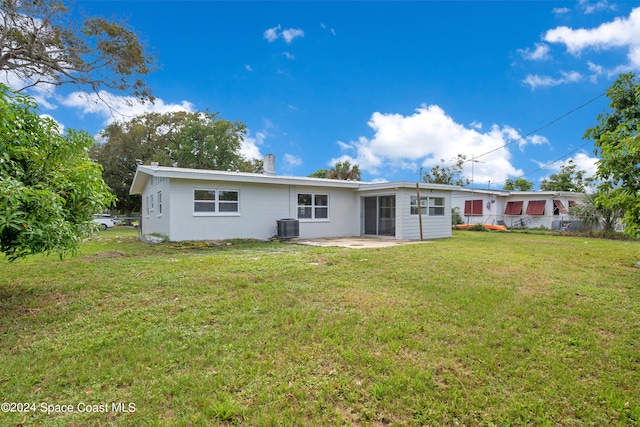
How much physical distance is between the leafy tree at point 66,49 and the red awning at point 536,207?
24570 millimetres

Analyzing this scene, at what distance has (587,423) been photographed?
237 centimetres

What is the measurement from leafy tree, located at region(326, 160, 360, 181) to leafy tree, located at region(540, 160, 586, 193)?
Result: 20043mm

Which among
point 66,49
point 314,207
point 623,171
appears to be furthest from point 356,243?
point 66,49

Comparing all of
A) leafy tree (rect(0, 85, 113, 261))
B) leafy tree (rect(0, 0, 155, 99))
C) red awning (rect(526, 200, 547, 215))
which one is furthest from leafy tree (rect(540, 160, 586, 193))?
leafy tree (rect(0, 85, 113, 261))

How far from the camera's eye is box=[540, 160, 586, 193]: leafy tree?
103 feet

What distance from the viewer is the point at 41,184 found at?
4.04 meters

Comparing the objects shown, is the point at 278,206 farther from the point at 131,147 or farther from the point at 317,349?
the point at 131,147

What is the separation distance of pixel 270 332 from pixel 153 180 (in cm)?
1322

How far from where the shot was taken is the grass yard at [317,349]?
243 cm

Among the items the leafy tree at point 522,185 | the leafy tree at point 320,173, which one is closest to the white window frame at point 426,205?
the leafy tree at point 320,173

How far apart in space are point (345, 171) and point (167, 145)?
57.4 feet

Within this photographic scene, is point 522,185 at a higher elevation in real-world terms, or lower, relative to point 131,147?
lower

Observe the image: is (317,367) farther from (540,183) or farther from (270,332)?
(540,183)

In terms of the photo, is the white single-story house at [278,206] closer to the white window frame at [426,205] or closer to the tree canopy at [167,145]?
the white window frame at [426,205]
